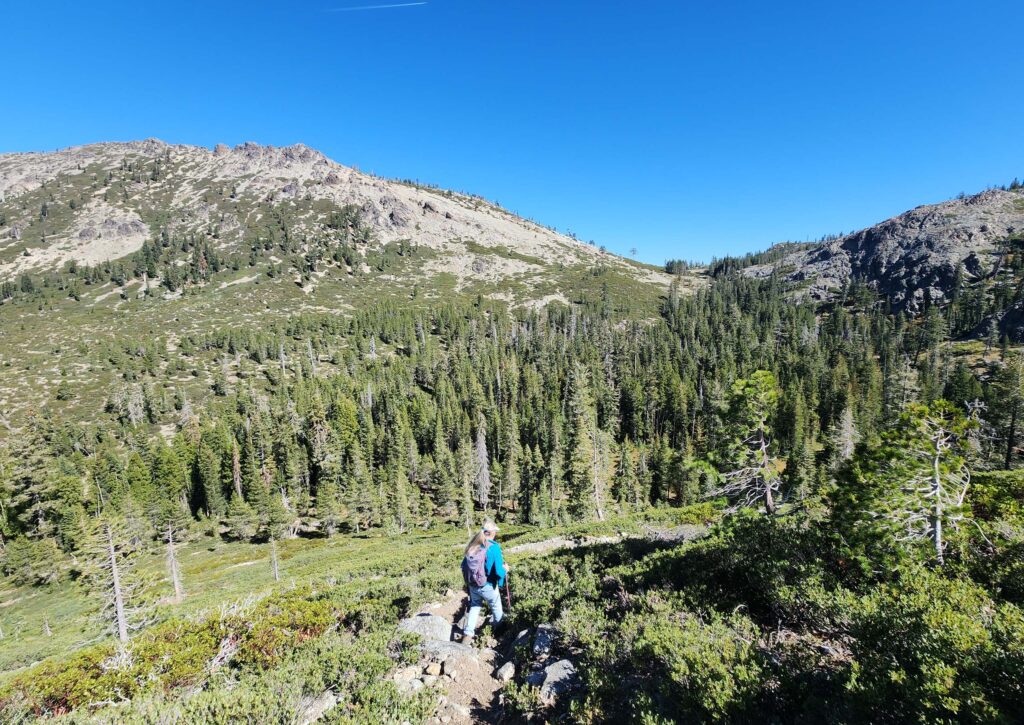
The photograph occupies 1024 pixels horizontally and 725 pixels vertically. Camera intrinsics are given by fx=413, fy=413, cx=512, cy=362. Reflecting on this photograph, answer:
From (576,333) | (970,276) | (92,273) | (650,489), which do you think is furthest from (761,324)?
(92,273)

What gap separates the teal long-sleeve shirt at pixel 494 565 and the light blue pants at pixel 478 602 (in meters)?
0.24

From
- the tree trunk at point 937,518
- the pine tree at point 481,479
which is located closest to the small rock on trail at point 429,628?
the tree trunk at point 937,518

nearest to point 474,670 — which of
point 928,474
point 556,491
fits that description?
point 928,474

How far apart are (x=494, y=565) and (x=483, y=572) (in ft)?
1.06

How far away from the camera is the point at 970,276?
7475 inches

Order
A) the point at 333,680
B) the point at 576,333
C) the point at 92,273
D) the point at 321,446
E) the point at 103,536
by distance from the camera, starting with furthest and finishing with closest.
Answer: the point at 92,273
the point at 576,333
the point at 321,446
the point at 103,536
the point at 333,680

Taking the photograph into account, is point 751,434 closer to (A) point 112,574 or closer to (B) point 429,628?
(B) point 429,628

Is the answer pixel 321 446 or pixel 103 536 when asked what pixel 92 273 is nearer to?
pixel 321 446

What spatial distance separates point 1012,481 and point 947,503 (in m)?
8.72

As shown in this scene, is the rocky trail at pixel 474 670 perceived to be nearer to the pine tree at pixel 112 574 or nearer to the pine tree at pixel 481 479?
the pine tree at pixel 112 574

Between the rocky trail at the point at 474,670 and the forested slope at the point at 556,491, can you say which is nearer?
the forested slope at the point at 556,491

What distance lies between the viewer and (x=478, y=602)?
10641mm

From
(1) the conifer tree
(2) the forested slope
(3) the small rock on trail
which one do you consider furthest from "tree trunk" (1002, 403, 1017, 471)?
(3) the small rock on trail

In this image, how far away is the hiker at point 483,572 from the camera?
10180 millimetres
